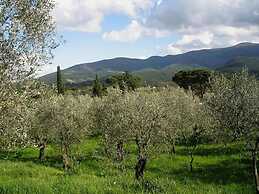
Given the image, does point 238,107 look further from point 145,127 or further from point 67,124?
point 67,124

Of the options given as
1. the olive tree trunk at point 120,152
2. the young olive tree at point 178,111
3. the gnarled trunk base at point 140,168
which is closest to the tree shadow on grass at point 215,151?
the young olive tree at point 178,111

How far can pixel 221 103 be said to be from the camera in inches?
1085

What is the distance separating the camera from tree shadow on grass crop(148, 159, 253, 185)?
1382 inches

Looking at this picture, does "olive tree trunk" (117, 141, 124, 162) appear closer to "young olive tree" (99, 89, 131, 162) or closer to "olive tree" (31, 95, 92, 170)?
"young olive tree" (99, 89, 131, 162)

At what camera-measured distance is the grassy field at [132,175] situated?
23.3 meters

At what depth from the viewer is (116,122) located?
3694 cm

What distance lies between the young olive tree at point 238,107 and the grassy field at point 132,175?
14.2 feet

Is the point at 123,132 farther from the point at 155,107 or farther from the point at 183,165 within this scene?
the point at 183,165

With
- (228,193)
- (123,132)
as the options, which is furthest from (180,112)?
(228,193)

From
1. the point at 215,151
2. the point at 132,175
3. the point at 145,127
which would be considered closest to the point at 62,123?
the point at 132,175

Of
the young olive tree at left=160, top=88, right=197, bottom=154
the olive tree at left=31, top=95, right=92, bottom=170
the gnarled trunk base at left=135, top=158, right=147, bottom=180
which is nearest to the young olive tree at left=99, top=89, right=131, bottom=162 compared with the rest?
the gnarled trunk base at left=135, top=158, right=147, bottom=180

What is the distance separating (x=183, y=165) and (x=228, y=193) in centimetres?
1463

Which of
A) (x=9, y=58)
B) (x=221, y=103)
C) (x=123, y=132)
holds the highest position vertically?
(x=9, y=58)

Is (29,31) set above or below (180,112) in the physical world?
above
